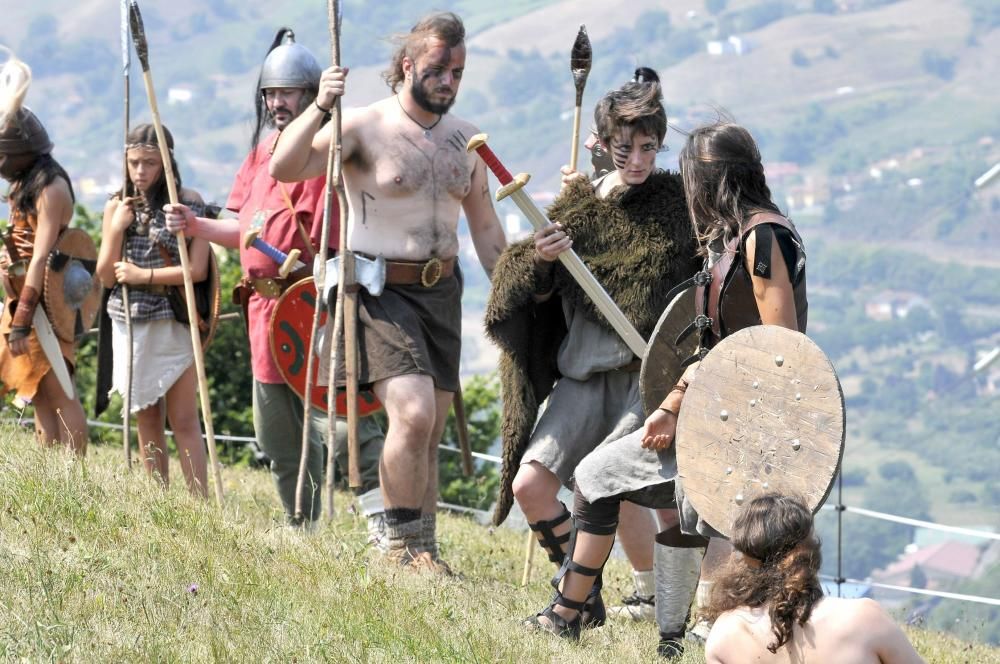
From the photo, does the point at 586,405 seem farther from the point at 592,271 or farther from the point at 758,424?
the point at 758,424

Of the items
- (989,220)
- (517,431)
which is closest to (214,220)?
(517,431)

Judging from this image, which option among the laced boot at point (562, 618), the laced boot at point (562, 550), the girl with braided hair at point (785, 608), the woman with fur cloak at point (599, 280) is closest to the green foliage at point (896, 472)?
the laced boot at point (562, 550)

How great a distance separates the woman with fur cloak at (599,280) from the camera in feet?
18.8

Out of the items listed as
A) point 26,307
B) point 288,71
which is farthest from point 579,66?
point 26,307

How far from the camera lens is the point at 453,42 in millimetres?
6363

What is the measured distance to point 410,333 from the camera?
20.7 ft

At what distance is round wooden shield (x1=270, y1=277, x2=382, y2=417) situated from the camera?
723cm

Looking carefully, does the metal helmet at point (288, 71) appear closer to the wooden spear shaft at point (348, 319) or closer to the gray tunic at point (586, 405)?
the wooden spear shaft at point (348, 319)

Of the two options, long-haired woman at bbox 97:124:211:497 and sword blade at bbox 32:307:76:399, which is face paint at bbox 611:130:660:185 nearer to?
long-haired woman at bbox 97:124:211:497

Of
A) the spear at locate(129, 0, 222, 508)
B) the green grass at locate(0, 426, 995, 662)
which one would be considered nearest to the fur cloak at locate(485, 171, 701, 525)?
the green grass at locate(0, 426, 995, 662)

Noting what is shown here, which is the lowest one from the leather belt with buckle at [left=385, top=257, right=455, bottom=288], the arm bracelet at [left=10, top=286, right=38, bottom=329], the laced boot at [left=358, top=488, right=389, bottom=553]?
the laced boot at [left=358, top=488, right=389, bottom=553]

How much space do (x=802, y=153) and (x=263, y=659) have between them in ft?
622

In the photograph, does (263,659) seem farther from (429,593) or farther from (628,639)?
(628,639)

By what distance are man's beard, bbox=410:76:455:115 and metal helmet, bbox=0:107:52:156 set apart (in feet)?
6.36
